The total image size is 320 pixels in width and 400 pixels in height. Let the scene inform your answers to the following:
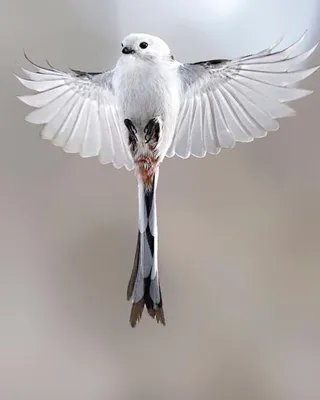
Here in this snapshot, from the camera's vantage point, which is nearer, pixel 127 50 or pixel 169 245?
pixel 127 50

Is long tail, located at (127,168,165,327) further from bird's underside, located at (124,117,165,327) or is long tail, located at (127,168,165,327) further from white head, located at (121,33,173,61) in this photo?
white head, located at (121,33,173,61)

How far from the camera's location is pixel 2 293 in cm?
89

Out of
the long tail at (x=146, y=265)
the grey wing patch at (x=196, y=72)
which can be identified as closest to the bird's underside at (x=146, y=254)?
the long tail at (x=146, y=265)

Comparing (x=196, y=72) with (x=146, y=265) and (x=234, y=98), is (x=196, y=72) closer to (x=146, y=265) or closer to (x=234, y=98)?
(x=234, y=98)

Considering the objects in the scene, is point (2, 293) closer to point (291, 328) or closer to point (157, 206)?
point (157, 206)

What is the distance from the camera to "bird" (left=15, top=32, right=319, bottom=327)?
78cm

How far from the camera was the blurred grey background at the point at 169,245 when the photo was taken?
2.88 ft

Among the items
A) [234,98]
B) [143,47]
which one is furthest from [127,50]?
[234,98]

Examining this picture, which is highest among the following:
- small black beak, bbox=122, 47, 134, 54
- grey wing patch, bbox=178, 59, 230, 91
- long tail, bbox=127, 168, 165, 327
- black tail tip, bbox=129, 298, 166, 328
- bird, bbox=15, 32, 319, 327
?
small black beak, bbox=122, 47, 134, 54

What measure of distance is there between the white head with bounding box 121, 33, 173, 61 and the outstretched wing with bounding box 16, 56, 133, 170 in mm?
60

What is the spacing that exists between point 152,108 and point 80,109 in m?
0.11

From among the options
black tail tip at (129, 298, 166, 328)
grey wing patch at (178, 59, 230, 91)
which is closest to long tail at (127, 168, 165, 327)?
black tail tip at (129, 298, 166, 328)

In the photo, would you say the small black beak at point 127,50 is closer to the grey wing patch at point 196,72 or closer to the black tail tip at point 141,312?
the grey wing patch at point 196,72

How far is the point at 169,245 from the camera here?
2.89 ft
